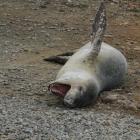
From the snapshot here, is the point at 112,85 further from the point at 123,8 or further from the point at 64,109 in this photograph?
the point at 123,8

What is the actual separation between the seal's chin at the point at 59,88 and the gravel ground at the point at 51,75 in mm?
153

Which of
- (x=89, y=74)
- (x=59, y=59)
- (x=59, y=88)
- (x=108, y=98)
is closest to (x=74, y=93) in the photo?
(x=59, y=88)

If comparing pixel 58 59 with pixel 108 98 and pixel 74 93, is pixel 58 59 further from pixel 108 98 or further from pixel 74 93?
pixel 74 93

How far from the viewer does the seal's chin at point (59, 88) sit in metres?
7.52

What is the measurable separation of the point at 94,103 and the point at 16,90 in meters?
1.01

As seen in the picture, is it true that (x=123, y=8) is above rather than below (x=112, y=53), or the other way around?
below

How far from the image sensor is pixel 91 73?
26.3 ft

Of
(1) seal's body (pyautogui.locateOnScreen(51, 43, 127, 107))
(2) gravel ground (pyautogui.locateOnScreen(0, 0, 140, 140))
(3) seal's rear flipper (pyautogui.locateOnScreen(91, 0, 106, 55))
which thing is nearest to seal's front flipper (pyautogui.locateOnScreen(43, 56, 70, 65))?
(2) gravel ground (pyautogui.locateOnScreen(0, 0, 140, 140))

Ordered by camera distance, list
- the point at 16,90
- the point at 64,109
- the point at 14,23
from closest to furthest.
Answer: the point at 64,109, the point at 16,90, the point at 14,23

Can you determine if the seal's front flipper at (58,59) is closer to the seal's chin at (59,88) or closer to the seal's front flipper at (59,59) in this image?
the seal's front flipper at (59,59)

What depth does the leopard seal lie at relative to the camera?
7516 millimetres

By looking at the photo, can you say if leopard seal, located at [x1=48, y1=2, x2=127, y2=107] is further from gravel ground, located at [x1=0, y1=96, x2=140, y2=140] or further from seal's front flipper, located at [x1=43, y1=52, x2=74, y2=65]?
seal's front flipper, located at [x1=43, y1=52, x2=74, y2=65]

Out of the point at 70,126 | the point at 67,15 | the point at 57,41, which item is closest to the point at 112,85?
Answer: the point at 70,126

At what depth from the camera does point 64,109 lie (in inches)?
292
